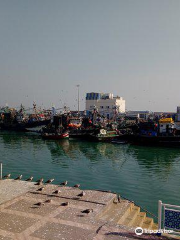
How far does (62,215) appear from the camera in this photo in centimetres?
1071

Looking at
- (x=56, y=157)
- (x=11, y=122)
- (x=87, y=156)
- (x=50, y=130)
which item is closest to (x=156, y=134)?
(x=87, y=156)

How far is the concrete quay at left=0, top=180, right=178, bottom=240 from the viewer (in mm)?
9078

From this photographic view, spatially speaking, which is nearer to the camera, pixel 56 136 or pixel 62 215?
pixel 62 215

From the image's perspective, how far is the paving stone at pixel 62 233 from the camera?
350 inches

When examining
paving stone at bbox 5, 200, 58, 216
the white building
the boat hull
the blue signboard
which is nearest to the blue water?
the blue signboard

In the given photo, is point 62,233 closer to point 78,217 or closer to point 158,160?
point 78,217

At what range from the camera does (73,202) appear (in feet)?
40.2

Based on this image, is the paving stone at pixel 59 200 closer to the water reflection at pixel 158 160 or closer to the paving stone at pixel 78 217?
the paving stone at pixel 78 217

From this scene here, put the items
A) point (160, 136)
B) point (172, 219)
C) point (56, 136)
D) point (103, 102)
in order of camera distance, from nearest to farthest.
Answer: point (172, 219)
point (160, 136)
point (56, 136)
point (103, 102)

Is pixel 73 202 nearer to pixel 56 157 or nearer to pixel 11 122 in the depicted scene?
pixel 56 157

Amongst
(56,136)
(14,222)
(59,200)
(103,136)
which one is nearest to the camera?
(14,222)

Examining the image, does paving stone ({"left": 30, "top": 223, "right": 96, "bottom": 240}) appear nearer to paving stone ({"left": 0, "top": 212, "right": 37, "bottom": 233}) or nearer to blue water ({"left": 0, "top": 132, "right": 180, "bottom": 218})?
paving stone ({"left": 0, "top": 212, "right": 37, "bottom": 233})

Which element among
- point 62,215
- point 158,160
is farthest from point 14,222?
point 158,160

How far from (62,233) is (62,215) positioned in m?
1.52
